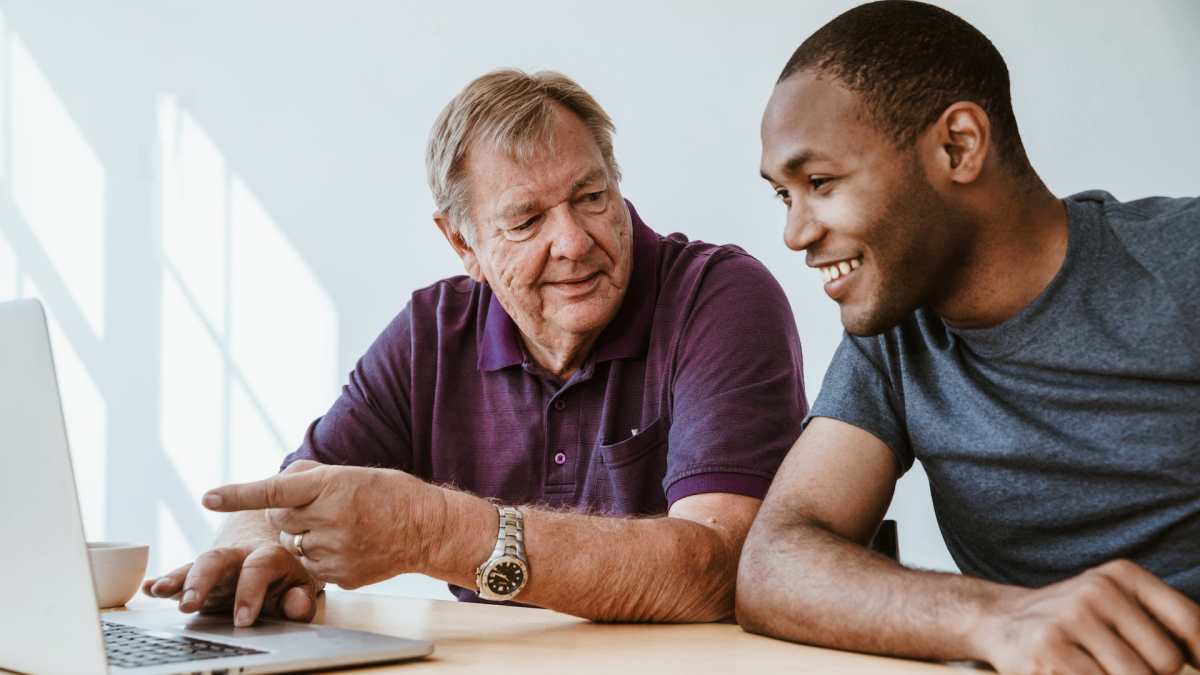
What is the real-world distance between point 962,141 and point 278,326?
2.78 metres

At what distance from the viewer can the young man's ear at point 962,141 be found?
1.35 metres

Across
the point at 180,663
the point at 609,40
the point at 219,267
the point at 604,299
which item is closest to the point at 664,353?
the point at 604,299

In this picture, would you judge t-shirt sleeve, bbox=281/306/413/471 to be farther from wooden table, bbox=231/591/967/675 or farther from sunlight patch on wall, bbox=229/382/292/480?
sunlight patch on wall, bbox=229/382/292/480

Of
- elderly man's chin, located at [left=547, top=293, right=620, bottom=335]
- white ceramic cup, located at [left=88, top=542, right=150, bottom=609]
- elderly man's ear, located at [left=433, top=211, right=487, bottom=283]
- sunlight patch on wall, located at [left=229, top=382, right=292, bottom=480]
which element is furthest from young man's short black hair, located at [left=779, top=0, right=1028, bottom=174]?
sunlight patch on wall, located at [left=229, top=382, right=292, bottom=480]

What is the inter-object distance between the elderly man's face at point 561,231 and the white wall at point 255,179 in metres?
1.34

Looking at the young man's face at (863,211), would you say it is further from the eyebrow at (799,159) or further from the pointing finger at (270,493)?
the pointing finger at (270,493)

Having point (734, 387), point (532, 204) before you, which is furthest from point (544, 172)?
point (734, 387)

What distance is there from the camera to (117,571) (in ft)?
4.93

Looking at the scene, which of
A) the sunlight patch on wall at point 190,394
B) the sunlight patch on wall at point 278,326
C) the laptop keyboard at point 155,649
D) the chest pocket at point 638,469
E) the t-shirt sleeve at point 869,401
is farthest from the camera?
the sunlight patch on wall at point 190,394

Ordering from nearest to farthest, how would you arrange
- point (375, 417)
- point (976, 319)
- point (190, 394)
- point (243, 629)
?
point (243, 629), point (976, 319), point (375, 417), point (190, 394)

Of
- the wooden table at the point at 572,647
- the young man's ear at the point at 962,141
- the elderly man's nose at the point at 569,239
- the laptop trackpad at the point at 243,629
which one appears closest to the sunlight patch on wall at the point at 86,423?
the elderly man's nose at the point at 569,239

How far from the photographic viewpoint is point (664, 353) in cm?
179

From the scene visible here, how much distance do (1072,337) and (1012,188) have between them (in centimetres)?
18

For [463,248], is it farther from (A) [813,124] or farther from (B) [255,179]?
(B) [255,179]
